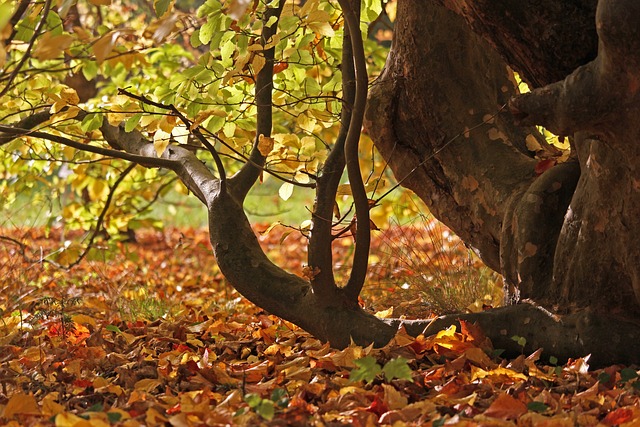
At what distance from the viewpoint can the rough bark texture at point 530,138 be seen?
6.02 ft

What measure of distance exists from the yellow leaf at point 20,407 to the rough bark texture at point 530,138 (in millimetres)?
1228

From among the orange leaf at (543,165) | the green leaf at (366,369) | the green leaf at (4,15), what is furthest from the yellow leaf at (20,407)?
the orange leaf at (543,165)

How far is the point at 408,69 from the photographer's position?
2791mm

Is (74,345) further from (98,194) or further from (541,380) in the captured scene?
(98,194)

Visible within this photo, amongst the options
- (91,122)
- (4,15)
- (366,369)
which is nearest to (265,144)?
(91,122)

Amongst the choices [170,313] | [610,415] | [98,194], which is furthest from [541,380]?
[98,194]

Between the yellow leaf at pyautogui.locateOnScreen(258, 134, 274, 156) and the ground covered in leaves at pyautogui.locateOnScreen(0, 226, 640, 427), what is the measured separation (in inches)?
24.2

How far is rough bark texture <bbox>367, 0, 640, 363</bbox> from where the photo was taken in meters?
1.84

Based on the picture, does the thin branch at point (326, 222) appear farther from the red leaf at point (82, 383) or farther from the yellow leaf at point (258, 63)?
the red leaf at point (82, 383)

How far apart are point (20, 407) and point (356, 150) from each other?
1.08 metres

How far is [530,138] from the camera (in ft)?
9.31

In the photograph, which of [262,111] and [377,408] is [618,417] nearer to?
[377,408]

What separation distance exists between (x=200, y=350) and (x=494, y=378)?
980 mm

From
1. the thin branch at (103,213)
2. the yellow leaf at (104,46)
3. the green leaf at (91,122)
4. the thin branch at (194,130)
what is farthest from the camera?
the thin branch at (103,213)
